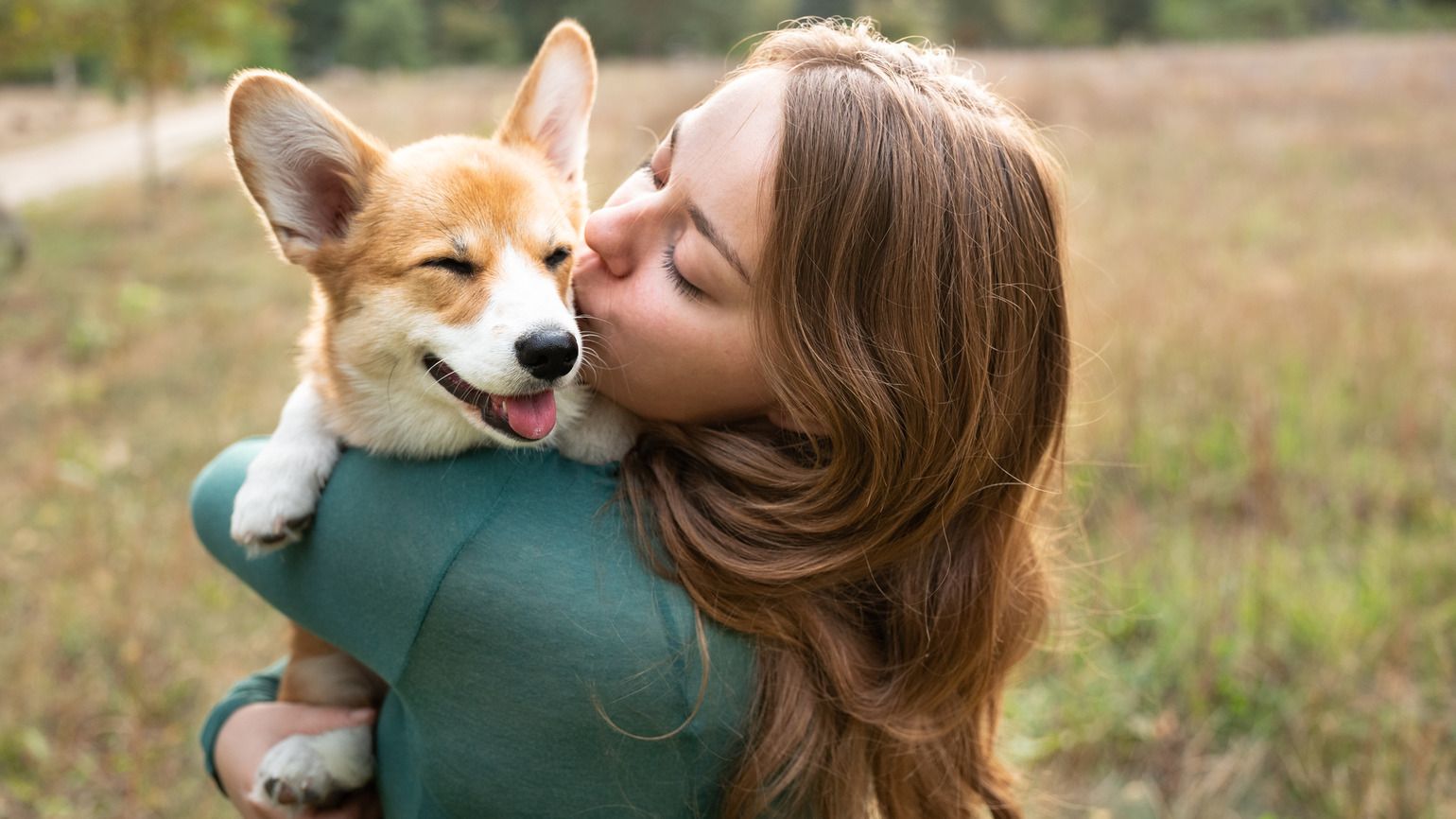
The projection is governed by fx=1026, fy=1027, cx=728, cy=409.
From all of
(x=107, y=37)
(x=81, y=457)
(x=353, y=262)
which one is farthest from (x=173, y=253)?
(x=353, y=262)

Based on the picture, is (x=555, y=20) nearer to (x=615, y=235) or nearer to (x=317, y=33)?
(x=317, y=33)

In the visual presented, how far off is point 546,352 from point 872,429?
56 centimetres

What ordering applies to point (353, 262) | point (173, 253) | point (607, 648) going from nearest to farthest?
point (607, 648) < point (353, 262) < point (173, 253)

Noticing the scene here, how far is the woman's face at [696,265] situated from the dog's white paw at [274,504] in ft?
1.78

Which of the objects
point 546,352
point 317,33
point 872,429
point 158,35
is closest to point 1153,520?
point 872,429

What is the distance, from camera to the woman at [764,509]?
139cm

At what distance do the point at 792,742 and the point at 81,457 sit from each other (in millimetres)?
4599

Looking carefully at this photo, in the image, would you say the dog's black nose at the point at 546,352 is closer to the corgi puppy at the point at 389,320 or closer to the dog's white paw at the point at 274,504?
the corgi puppy at the point at 389,320

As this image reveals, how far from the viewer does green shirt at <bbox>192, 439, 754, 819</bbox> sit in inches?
54.1

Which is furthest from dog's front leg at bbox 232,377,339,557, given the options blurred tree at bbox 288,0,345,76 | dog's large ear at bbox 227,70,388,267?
blurred tree at bbox 288,0,345,76

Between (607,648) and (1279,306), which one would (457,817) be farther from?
(1279,306)

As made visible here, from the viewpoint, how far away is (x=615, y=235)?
5.73 feet

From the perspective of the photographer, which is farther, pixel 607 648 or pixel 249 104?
pixel 249 104

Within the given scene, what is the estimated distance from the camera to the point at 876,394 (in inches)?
61.7
